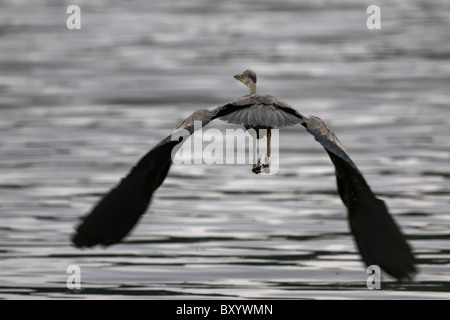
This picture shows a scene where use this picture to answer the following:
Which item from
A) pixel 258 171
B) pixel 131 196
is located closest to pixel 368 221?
pixel 258 171

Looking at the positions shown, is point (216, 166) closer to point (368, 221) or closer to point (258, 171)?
point (258, 171)

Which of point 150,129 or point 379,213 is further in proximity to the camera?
point 150,129

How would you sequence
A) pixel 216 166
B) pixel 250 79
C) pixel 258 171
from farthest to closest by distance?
1. pixel 216 166
2. pixel 250 79
3. pixel 258 171

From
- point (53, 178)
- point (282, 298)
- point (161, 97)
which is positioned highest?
point (161, 97)

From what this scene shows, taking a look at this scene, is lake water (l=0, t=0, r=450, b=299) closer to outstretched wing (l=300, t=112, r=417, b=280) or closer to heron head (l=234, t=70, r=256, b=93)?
heron head (l=234, t=70, r=256, b=93)

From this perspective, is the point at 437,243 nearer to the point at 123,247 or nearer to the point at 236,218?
the point at 236,218

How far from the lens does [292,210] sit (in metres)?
17.5

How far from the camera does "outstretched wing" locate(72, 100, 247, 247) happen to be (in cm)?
904

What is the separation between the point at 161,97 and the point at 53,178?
256 inches

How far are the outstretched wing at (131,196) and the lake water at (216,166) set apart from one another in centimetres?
412

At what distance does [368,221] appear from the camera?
9.45m

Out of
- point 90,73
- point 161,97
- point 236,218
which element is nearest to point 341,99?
point 161,97

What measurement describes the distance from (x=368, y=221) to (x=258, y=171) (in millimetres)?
1123

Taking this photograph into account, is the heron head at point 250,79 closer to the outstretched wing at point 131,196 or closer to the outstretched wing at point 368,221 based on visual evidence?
the outstretched wing at point 131,196
